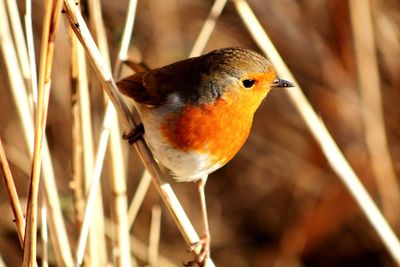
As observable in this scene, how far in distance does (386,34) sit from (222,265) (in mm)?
1836

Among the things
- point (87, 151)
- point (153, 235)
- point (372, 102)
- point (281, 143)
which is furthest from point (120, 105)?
point (281, 143)

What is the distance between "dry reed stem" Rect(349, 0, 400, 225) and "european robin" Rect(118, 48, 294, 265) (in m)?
1.22

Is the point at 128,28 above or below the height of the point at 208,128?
above

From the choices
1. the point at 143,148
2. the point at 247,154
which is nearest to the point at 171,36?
the point at 247,154

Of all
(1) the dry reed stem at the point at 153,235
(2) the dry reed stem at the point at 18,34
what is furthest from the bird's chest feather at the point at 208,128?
(1) the dry reed stem at the point at 153,235

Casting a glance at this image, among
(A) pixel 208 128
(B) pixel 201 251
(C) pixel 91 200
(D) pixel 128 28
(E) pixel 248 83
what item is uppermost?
(D) pixel 128 28

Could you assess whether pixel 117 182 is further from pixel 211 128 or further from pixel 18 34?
pixel 18 34

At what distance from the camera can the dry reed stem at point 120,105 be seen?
1.99 metres

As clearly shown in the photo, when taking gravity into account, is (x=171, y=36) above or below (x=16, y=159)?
above

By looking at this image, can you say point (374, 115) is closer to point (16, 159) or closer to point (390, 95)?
point (390, 95)

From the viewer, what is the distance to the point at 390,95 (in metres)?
3.90

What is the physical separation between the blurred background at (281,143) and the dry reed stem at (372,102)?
0.01 meters

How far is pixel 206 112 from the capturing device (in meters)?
2.38

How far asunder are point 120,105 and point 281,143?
88.6 inches
